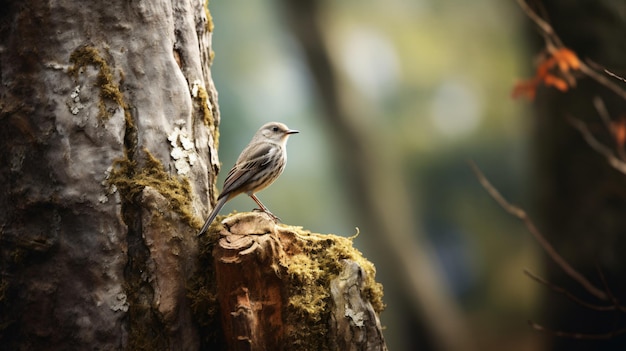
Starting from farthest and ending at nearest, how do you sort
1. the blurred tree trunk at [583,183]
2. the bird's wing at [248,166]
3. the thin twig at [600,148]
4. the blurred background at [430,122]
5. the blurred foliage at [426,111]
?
the blurred foliage at [426,111]
the blurred background at [430,122]
the blurred tree trunk at [583,183]
the thin twig at [600,148]
the bird's wing at [248,166]

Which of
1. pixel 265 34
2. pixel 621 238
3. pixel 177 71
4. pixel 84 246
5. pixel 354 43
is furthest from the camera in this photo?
pixel 265 34

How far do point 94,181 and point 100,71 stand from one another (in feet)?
1.69

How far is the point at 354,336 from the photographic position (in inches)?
125

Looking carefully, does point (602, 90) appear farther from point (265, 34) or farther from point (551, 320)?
point (265, 34)

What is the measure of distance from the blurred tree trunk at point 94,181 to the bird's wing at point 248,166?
21.9 inches


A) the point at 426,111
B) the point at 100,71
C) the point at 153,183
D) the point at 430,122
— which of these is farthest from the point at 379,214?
the point at 100,71

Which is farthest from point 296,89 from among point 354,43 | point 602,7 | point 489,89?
point 602,7

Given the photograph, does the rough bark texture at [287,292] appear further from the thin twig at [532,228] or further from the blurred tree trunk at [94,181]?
the thin twig at [532,228]

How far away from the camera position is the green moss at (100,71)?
3.20 m

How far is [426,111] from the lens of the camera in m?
13.6

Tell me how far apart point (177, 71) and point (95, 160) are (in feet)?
1.92

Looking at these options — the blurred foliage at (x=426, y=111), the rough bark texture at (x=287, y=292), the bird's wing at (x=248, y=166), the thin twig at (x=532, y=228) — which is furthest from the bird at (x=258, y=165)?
the blurred foliage at (x=426, y=111)

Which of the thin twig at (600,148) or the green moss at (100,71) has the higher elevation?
the green moss at (100,71)

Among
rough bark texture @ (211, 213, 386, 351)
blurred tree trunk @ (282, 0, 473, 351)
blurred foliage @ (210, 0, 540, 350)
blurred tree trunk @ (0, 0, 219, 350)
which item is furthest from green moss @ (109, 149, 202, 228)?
blurred foliage @ (210, 0, 540, 350)
